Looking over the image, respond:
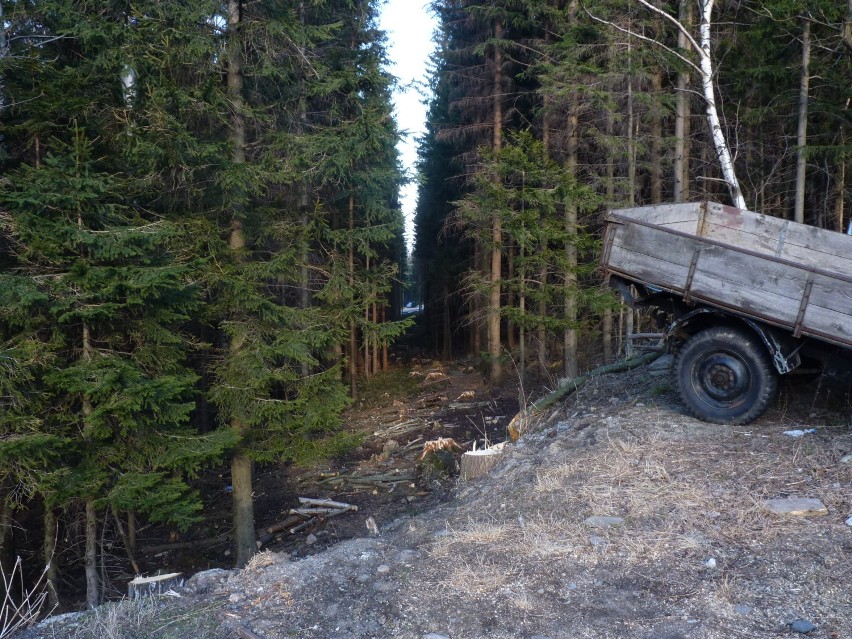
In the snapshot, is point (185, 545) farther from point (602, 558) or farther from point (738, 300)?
point (738, 300)

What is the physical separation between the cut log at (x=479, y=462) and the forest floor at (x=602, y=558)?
0.67 metres

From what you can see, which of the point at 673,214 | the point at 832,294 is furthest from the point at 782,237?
the point at 832,294

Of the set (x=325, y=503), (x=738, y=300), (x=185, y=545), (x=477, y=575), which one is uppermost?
(x=738, y=300)

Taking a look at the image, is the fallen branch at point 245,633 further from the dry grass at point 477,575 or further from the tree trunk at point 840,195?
the tree trunk at point 840,195

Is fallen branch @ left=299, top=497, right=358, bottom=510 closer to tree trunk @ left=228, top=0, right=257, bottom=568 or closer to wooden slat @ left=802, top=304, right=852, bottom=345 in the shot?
tree trunk @ left=228, top=0, right=257, bottom=568

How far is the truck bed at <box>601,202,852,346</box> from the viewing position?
607 cm

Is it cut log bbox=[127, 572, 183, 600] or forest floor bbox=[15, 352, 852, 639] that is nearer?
forest floor bbox=[15, 352, 852, 639]

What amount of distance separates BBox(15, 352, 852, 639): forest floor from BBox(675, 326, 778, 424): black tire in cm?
24

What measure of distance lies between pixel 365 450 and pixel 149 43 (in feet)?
33.7

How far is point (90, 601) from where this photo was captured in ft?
30.6

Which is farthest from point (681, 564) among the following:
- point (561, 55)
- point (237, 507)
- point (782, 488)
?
point (561, 55)

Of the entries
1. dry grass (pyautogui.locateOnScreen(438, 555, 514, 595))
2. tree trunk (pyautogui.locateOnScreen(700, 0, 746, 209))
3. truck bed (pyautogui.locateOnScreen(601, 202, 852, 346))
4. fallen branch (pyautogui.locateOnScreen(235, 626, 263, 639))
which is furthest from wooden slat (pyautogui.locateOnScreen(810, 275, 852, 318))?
fallen branch (pyautogui.locateOnScreen(235, 626, 263, 639))

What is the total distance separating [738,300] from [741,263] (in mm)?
423

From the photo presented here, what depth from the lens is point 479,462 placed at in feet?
28.9
